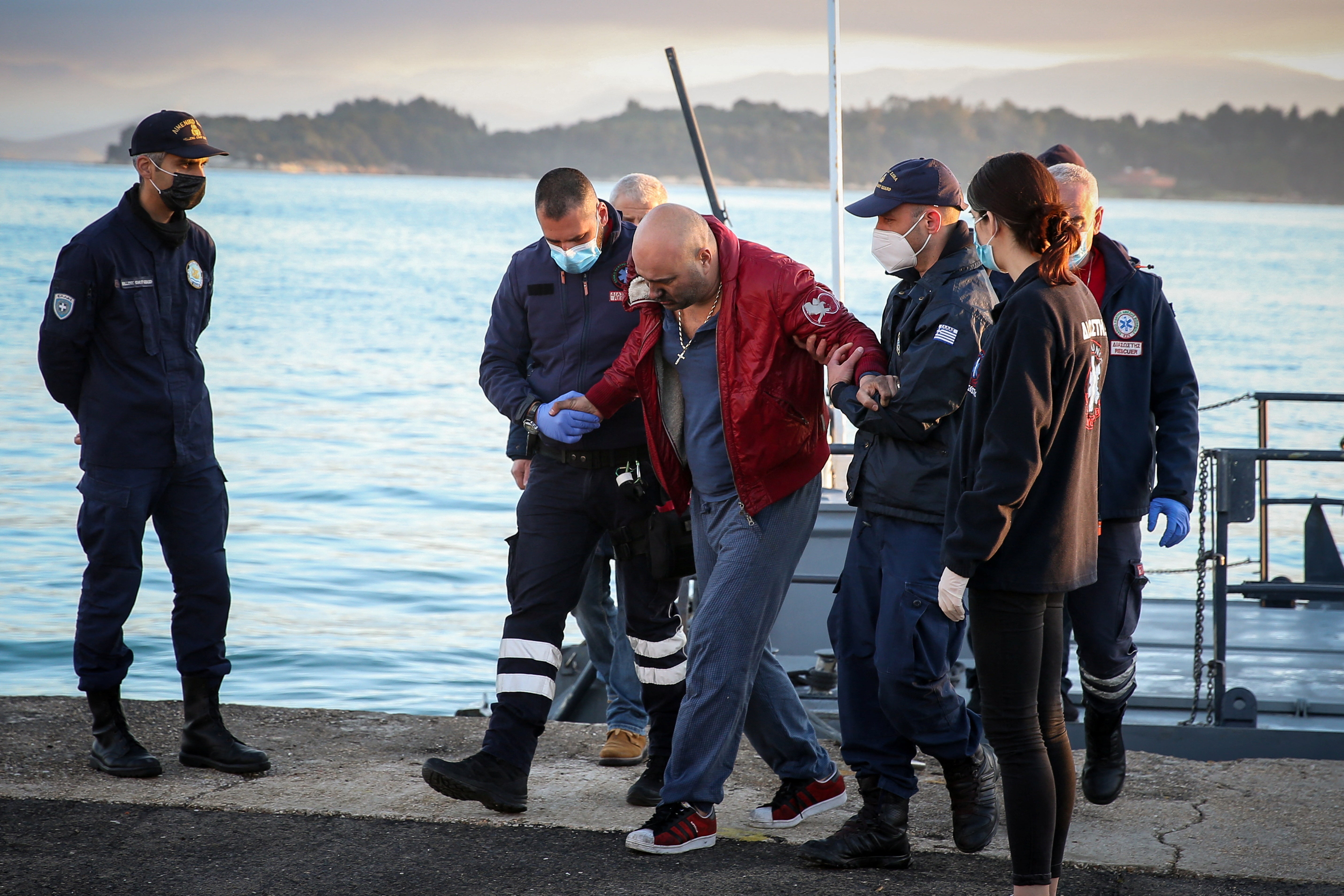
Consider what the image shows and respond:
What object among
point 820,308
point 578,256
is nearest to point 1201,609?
point 820,308

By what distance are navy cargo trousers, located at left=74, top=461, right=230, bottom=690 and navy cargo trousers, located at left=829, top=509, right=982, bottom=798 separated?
2039mm

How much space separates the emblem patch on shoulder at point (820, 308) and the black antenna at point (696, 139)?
549 centimetres

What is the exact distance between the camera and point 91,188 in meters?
120

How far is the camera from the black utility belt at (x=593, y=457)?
3967mm

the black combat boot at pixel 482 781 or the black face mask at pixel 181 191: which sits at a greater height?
the black face mask at pixel 181 191

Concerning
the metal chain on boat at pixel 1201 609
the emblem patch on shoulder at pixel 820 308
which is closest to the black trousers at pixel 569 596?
the emblem patch on shoulder at pixel 820 308

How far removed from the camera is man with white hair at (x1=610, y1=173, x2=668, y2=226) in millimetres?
5371

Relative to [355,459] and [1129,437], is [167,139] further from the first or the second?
[355,459]

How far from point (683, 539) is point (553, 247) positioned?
3.33 ft

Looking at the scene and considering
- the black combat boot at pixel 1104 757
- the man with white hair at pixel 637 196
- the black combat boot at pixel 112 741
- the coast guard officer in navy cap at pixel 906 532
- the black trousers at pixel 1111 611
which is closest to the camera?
the coast guard officer in navy cap at pixel 906 532

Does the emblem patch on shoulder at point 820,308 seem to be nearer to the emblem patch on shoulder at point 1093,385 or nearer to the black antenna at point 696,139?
the emblem patch on shoulder at point 1093,385

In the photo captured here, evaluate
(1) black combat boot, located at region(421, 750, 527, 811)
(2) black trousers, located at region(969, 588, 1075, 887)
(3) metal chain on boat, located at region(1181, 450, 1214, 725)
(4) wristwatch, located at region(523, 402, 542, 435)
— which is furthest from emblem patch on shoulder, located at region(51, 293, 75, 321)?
(3) metal chain on boat, located at region(1181, 450, 1214, 725)

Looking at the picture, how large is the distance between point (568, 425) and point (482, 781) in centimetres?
108

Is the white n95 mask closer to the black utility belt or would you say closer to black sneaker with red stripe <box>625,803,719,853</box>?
the black utility belt
